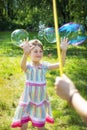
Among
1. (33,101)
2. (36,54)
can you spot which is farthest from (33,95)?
(36,54)

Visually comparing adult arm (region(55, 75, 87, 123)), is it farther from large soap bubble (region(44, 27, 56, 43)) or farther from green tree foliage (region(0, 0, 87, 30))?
green tree foliage (region(0, 0, 87, 30))

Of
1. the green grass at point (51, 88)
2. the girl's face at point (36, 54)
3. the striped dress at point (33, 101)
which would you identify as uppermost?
the girl's face at point (36, 54)

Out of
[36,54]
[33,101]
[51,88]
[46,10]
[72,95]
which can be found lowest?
[51,88]

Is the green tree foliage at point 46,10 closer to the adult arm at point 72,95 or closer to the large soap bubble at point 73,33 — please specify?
the large soap bubble at point 73,33

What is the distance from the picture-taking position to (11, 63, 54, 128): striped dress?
444cm

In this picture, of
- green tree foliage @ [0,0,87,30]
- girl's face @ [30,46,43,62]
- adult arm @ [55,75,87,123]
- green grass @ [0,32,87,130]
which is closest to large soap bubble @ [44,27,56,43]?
girl's face @ [30,46,43,62]

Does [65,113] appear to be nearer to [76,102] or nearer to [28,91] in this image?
[28,91]

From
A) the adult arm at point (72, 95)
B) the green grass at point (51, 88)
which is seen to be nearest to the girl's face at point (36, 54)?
the green grass at point (51, 88)

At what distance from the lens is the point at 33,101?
4.45 meters

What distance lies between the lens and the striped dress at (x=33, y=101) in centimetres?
444

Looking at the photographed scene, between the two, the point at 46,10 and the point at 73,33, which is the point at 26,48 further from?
the point at 46,10

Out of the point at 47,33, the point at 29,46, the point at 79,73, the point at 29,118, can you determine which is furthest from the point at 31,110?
the point at 79,73

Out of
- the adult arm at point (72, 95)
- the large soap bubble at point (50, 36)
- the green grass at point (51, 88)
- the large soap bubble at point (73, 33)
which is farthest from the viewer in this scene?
the large soap bubble at point (73, 33)

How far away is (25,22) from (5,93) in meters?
27.2
